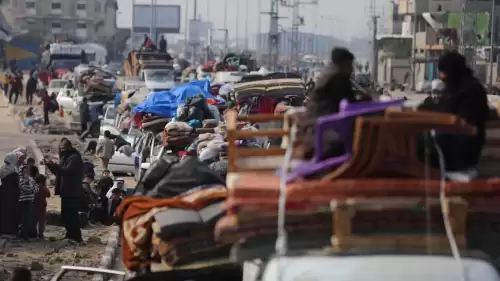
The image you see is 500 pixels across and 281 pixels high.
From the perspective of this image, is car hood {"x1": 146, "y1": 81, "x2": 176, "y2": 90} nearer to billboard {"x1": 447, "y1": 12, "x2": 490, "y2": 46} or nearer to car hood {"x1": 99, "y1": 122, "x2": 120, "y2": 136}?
car hood {"x1": 99, "y1": 122, "x2": 120, "y2": 136}

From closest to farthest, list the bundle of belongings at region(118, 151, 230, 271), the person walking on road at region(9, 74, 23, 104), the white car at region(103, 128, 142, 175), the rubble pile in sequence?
1. the bundle of belongings at region(118, 151, 230, 271)
2. the white car at region(103, 128, 142, 175)
3. the rubble pile
4. the person walking on road at region(9, 74, 23, 104)

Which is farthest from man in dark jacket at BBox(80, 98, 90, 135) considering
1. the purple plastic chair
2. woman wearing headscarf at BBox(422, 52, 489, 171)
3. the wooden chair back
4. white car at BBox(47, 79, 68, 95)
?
the purple plastic chair

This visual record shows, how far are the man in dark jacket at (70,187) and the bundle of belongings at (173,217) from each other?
25.0ft

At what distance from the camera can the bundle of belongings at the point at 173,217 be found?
775 cm

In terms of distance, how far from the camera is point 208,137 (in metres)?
17.5

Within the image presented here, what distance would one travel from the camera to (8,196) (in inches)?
663

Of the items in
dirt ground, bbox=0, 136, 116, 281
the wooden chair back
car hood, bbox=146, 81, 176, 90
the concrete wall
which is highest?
the wooden chair back

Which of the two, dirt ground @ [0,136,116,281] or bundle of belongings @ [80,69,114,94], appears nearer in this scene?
dirt ground @ [0,136,116,281]

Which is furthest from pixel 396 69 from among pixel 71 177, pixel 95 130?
pixel 71 177

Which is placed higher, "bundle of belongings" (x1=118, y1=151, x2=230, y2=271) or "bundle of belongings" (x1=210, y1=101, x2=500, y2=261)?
"bundle of belongings" (x1=210, y1=101, x2=500, y2=261)

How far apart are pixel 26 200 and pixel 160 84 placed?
3027cm

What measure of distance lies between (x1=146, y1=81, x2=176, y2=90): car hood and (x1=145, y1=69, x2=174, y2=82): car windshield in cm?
76

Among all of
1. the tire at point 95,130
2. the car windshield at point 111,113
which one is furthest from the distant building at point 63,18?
the car windshield at point 111,113

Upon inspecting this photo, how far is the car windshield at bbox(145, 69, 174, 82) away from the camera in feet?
162
